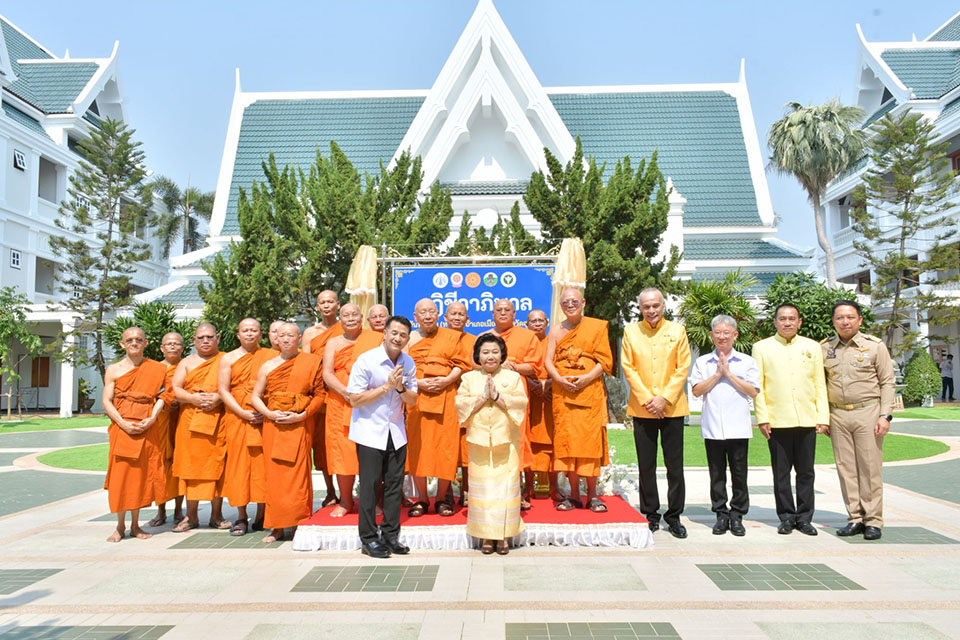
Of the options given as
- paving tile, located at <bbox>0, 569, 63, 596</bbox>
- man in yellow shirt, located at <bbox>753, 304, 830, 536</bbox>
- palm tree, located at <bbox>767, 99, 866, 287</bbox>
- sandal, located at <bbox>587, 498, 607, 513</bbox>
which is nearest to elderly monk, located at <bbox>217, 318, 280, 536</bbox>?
paving tile, located at <bbox>0, 569, 63, 596</bbox>

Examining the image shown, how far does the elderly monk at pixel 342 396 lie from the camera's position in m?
5.68

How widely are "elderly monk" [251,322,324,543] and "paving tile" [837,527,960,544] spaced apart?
15.5 feet

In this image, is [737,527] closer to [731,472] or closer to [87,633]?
[731,472]

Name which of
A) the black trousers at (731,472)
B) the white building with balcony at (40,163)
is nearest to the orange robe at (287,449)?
the black trousers at (731,472)

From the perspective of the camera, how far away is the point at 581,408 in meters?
5.64

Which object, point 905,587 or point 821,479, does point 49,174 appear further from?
point 905,587

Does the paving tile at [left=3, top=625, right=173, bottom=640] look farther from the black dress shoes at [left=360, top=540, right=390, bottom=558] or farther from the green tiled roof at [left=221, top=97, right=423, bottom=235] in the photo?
the green tiled roof at [left=221, top=97, right=423, bottom=235]

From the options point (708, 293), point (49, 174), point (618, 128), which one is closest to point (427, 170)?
point (708, 293)

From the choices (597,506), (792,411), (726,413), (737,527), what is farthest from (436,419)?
(792,411)

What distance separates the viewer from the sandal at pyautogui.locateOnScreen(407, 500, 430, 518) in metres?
5.79

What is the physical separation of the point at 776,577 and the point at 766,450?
26.9 ft

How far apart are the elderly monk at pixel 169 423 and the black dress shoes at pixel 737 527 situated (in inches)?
200

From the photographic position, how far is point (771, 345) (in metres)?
5.98

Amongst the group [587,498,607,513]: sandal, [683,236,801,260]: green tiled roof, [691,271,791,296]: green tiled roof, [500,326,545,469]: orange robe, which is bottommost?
[587,498,607,513]: sandal
